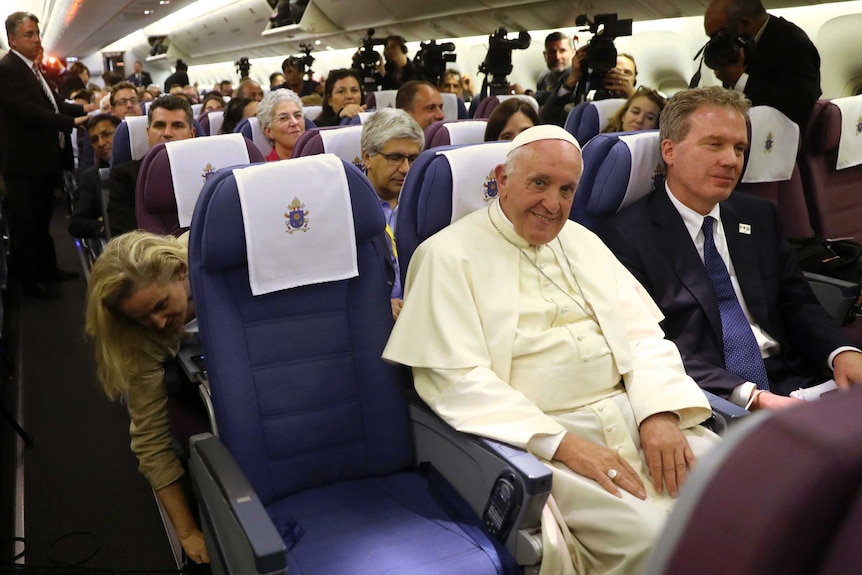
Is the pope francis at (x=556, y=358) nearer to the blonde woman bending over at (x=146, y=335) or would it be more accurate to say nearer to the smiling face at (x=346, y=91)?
the blonde woman bending over at (x=146, y=335)

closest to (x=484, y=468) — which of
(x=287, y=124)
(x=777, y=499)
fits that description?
(x=777, y=499)

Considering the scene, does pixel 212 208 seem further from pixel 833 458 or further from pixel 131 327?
pixel 833 458

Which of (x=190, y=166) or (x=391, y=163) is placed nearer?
(x=391, y=163)

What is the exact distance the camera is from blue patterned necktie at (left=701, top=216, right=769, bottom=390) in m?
2.47

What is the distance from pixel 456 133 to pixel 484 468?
232cm

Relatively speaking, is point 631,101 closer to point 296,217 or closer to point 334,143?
point 334,143

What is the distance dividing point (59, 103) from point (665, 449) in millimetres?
5391

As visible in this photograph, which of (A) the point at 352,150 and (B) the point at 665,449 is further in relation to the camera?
(A) the point at 352,150

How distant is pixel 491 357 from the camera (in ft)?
6.75

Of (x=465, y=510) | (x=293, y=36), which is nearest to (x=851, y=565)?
(x=465, y=510)

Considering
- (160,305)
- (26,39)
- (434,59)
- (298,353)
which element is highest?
(26,39)

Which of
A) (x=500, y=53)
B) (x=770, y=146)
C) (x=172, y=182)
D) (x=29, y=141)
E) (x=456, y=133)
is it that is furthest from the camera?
(x=500, y=53)

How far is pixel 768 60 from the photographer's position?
3881mm

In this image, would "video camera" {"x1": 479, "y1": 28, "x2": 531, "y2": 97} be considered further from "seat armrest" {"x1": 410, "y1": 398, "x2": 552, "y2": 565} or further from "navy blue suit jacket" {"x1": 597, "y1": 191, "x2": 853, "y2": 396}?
"seat armrest" {"x1": 410, "y1": 398, "x2": 552, "y2": 565}
